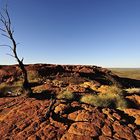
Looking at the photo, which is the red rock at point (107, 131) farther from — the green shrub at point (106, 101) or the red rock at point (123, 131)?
the green shrub at point (106, 101)

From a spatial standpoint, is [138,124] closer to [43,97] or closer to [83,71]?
[43,97]

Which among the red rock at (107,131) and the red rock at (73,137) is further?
the red rock at (107,131)

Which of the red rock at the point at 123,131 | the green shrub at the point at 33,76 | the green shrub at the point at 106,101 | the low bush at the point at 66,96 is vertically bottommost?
the red rock at the point at 123,131

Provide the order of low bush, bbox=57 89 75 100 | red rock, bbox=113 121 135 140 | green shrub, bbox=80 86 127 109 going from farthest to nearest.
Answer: low bush, bbox=57 89 75 100 → green shrub, bbox=80 86 127 109 → red rock, bbox=113 121 135 140

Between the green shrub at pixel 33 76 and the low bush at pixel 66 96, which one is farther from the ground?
the green shrub at pixel 33 76

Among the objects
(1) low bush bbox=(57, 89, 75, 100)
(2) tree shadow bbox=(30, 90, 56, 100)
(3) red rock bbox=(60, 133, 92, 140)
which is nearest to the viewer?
(3) red rock bbox=(60, 133, 92, 140)

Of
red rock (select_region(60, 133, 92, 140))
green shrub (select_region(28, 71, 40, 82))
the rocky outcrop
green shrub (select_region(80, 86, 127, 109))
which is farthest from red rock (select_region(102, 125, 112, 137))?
green shrub (select_region(28, 71, 40, 82))

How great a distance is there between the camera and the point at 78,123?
9727mm

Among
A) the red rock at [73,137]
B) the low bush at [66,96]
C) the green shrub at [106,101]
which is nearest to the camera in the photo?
the red rock at [73,137]

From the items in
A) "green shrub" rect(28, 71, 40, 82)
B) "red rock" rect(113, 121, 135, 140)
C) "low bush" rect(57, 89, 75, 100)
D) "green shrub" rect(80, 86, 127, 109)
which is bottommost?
"red rock" rect(113, 121, 135, 140)

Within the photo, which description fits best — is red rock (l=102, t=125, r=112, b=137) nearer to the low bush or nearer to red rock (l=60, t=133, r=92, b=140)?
red rock (l=60, t=133, r=92, b=140)

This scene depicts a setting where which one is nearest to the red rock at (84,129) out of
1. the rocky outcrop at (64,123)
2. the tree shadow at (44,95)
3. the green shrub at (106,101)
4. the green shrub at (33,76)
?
the rocky outcrop at (64,123)

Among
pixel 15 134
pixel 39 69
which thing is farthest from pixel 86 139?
pixel 39 69

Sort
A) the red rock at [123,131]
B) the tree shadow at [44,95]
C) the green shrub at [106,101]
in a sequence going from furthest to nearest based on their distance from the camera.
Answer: the tree shadow at [44,95] → the green shrub at [106,101] → the red rock at [123,131]
